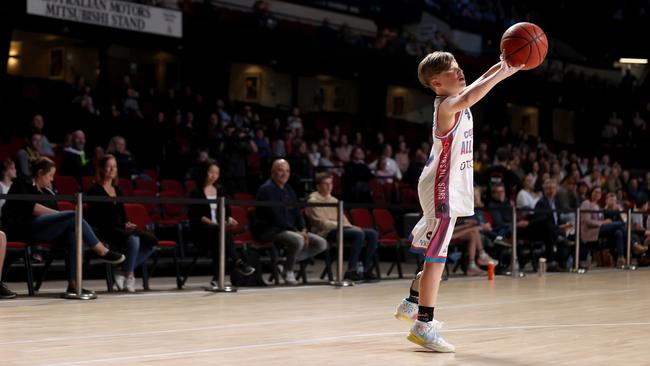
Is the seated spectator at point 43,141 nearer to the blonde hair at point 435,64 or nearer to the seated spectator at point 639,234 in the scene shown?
the blonde hair at point 435,64

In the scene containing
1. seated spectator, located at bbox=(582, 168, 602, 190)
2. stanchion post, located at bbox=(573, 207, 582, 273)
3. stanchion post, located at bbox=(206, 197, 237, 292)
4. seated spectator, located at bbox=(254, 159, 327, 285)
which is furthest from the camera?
seated spectator, located at bbox=(582, 168, 602, 190)

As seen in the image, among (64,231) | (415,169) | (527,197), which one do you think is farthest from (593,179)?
(64,231)

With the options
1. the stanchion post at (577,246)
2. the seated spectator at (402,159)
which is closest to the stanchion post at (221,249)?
the stanchion post at (577,246)

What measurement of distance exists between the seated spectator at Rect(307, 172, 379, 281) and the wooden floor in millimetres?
1090

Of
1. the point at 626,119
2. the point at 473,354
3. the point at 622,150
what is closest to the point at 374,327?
the point at 473,354

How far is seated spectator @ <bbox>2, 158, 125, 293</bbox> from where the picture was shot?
858 cm

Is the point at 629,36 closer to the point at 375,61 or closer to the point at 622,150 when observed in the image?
the point at 622,150

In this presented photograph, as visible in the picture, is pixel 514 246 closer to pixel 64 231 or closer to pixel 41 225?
pixel 64 231

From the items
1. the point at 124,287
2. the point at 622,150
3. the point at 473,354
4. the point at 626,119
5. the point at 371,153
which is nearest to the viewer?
the point at 473,354

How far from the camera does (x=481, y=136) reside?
2652 cm

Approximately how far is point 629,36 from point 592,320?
31822 millimetres

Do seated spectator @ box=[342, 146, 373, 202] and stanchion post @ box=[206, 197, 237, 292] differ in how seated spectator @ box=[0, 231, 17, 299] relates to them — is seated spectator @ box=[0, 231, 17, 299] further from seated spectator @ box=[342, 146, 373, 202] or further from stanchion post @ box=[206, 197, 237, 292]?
seated spectator @ box=[342, 146, 373, 202]

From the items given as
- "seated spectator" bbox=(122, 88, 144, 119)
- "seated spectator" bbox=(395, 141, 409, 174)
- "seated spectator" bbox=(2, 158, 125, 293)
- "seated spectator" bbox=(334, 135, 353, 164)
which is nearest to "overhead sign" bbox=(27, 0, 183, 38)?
"seated spectator" bbox=(122, 88, 144, 119)

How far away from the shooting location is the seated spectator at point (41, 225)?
28.1 feet
